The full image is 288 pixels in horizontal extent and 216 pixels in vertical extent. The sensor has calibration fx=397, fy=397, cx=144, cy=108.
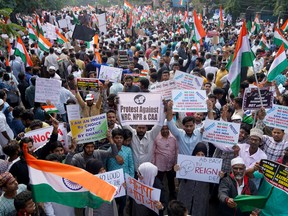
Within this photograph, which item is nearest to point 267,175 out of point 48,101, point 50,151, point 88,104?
point 50,151

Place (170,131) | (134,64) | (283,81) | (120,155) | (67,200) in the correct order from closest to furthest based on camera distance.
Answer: (67,200), (120,155), (170,131), (283,81), (134,64)

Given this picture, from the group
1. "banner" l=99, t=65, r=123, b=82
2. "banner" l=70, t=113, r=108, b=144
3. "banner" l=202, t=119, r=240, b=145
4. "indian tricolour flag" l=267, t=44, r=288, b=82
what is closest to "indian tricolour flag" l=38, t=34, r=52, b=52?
"banner" l=99, t=65, r=123, b=82

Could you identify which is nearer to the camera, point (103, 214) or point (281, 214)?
point (281, 214)

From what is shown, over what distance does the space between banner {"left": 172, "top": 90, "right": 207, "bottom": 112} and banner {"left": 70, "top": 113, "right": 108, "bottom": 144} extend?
1362 mm

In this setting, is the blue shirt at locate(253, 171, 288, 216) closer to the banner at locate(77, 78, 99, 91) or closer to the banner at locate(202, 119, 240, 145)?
the banner at locate(202, 119, 240, 145)

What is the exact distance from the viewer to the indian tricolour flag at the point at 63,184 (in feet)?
12.6

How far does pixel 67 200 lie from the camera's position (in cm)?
391

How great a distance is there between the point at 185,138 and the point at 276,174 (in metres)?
1.93

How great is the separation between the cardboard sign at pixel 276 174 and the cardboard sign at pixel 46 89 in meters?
4.62

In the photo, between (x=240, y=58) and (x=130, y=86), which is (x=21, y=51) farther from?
(x=240, y=58)

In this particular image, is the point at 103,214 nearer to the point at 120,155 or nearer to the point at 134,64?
the point at 120,155

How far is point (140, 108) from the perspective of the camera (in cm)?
600

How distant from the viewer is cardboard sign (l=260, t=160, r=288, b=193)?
Result: 13.8ft

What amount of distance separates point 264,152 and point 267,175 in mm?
1504
